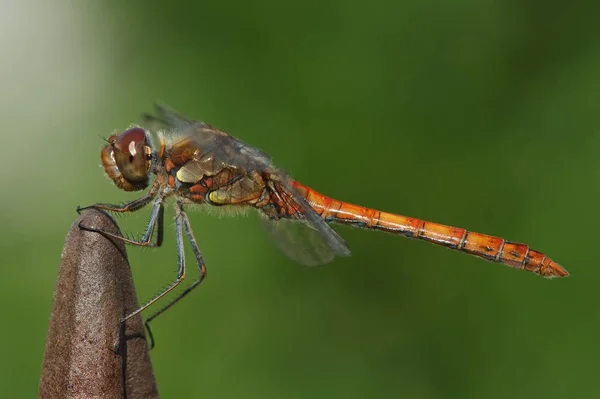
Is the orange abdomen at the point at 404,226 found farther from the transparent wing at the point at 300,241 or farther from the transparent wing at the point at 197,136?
the transparent wing at the point at 197,136

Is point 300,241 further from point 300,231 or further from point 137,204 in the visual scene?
point 137,204

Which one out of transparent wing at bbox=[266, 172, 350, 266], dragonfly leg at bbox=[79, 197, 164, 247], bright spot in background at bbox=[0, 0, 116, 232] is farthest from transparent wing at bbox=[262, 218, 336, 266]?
bright spot in background at bbox=[0, 0, 116, 232]

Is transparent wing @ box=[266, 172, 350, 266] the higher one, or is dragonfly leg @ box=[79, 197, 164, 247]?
transparent wing @ box=[266, 172, 350, 266]

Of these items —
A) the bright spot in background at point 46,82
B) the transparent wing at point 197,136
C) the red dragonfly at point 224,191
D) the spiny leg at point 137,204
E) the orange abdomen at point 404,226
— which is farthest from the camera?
the bright spot in background at point 46,82

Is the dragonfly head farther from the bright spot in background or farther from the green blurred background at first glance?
the bright spot in background

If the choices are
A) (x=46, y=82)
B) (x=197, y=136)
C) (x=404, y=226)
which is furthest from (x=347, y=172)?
(x=46, y=82)

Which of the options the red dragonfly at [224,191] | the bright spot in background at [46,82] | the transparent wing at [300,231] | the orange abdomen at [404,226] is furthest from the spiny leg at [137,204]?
the bright spot in background at [46,82]

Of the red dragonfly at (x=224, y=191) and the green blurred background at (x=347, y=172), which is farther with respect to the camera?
the green blurred background at (x=347, y=172)
